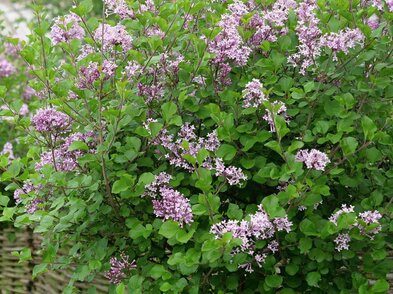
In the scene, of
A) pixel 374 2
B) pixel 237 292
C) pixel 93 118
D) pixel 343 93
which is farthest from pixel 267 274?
pixel 374 2

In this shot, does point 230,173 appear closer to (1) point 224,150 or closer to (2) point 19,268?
(1) point 224,150

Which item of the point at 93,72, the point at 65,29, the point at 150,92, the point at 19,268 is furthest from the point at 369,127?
the point at 19,268

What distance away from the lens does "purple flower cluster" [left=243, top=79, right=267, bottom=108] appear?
1.80 metres

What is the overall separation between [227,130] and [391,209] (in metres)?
0.54

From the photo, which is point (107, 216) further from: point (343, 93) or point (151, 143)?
point (343, 93)

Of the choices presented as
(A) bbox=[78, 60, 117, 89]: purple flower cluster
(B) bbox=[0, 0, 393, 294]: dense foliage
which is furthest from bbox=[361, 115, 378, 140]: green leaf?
(A) bbox=[78, 60, 117, 89]: purple flower cluster

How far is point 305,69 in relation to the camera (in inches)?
81.7

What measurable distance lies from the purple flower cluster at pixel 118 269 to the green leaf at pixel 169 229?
0.34 m

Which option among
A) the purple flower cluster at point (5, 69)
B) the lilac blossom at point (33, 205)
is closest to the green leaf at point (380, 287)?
the lilac blossom at point (33, 205)

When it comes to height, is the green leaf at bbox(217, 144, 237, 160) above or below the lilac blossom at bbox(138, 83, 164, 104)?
below

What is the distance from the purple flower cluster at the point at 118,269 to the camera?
6.61 feet

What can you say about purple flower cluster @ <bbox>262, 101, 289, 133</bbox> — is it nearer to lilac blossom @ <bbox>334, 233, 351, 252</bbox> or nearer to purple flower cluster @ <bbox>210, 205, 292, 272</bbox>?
purple flower cluster @ <bbox>210, 205, 292, 272</bbox>

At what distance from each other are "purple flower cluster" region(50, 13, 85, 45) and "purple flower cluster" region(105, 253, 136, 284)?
0.78m

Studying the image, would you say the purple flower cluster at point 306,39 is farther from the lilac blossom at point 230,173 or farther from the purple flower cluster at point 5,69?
the purple flower cluster at point 5,69
